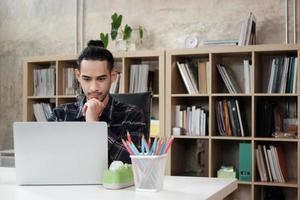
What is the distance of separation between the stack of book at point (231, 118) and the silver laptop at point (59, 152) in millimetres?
2117

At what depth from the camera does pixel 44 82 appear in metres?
4.13

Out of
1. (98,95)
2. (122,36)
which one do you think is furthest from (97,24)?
(98,95)

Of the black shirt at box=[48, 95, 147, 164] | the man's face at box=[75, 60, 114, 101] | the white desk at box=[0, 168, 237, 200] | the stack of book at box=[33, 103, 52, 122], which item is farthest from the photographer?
the stack of book at box=[33, 103, 52, 122]

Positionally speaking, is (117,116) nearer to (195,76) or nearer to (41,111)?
(195,76)

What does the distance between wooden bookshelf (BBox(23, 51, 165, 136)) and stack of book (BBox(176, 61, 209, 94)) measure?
0.18 m

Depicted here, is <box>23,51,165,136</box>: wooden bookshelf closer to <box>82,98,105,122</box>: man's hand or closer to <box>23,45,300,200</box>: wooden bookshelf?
<box>23,45,300,200</box>: wooden bookshelf

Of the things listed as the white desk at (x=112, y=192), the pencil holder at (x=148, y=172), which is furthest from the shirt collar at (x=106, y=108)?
the pencil holder at (x=148, y=172)

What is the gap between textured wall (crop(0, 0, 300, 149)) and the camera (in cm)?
370

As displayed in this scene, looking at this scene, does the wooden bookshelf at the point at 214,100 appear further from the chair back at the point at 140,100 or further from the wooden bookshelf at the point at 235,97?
the chair back at the point at 140,100

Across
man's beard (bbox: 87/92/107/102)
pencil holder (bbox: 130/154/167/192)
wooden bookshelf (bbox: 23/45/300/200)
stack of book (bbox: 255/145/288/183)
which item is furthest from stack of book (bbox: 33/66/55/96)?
pencil holder (bbox: 130/154/167/192)

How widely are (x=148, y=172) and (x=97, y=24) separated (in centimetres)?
303

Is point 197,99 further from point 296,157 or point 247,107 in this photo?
point 296,157

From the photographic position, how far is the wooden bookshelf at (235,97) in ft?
11.0

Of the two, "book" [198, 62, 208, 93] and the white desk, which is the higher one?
"book" [198, 62, 208, 93]
